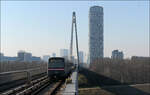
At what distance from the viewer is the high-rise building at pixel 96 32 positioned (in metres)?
102

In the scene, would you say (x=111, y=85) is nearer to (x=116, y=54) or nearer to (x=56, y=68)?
(x=116, y=54)

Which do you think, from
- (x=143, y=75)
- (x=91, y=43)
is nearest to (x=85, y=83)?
(x=143, y=75)

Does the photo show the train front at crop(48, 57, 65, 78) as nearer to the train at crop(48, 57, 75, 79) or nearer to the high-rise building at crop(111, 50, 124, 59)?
the train at crop(48, 57, 75, 79)

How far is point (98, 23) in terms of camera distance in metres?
117

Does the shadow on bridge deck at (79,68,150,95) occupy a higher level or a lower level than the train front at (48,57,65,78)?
lower

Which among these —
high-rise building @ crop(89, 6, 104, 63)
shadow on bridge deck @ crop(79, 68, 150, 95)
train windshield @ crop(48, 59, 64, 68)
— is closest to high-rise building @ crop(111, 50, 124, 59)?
shadow on bridge deck @ crop(79, 68, 150, 95)

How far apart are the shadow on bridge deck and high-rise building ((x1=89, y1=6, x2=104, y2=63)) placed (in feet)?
117

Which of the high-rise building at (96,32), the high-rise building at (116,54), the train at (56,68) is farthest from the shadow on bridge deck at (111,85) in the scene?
the high-rise building at (96,32)

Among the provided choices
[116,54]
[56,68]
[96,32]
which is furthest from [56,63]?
[96,32]

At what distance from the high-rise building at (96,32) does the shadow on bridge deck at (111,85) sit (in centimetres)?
3574

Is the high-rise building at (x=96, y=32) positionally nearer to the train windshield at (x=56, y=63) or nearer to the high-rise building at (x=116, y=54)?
the high-rise building at (x=116, y=54)

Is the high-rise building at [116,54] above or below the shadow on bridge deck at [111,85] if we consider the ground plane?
above

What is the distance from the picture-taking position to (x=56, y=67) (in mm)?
20688

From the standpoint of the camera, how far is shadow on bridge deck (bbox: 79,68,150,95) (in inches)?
1910
